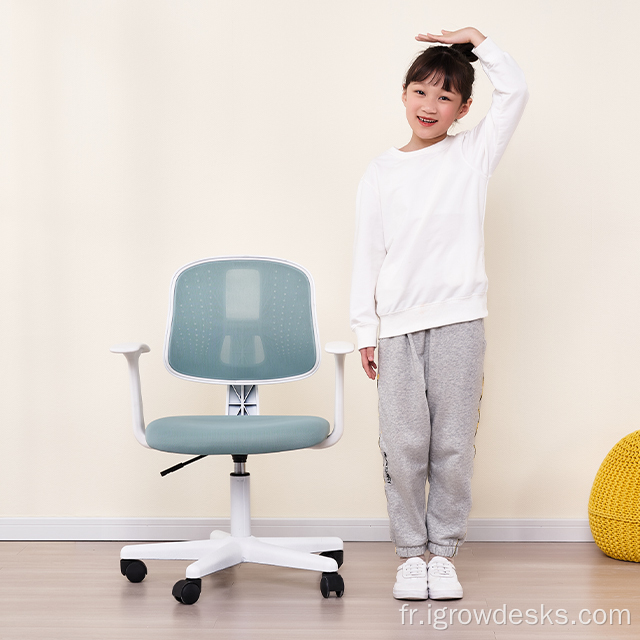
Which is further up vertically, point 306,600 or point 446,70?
point 446,70

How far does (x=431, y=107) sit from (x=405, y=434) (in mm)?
751

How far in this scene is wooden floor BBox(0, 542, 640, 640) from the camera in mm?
1452

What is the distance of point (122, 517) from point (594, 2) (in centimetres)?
213

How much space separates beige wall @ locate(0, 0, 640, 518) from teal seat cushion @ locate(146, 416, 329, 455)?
0.56m

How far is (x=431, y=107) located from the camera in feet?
5.26

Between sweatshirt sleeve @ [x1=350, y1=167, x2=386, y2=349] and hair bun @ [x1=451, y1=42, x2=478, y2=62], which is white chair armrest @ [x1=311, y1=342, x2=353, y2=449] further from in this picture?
hair bun @ [x1=451, y1=42, x2=478, y2=62]

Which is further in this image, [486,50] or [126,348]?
[126,348]

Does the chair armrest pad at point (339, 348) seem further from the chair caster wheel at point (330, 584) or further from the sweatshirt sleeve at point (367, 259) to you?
the chair caster wheel at point (330, 584)

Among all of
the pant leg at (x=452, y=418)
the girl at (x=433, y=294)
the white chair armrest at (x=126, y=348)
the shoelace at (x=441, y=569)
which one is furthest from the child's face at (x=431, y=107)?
the shoelace at (x=441, y=569)

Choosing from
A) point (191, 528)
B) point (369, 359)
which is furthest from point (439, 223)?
point (191, 528)

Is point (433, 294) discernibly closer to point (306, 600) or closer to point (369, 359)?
point (369, 359)

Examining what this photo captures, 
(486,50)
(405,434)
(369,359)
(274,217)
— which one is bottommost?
(405,434)

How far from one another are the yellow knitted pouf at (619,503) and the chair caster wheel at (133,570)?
124cm

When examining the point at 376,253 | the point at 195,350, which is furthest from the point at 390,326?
the point at 195,350
